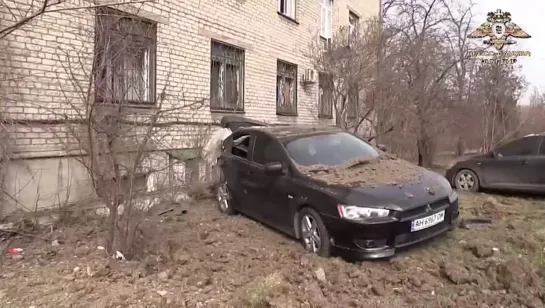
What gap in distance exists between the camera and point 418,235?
4461mm

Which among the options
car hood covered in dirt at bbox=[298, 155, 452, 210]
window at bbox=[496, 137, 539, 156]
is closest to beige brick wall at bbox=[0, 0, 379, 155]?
car hood covered in dirt at bbox=[298, 155, 452, 210]

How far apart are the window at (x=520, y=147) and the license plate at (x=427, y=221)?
539cm

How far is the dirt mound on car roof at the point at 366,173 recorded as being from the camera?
4.71m

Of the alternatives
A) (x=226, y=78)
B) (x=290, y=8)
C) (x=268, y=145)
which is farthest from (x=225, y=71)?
(x=268, y=145)

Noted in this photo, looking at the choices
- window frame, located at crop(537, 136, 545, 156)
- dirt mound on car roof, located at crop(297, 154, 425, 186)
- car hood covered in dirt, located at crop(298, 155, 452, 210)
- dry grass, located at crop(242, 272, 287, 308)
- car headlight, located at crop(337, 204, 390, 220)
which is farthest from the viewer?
window frame, located at crop(537, 136, 545, 156)

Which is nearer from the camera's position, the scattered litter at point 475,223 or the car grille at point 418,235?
the car grille at point 418,235

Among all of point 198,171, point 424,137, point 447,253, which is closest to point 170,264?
point 447,253

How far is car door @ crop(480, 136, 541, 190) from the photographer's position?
28.5 ft

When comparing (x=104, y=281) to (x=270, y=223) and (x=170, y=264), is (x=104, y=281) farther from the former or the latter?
(x=270, y=223)

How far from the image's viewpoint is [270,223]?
5.52 meters

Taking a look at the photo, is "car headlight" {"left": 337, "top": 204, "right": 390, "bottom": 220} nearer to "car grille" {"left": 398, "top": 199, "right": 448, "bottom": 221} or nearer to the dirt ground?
"car grille" {"left": 398, "top": 199, "right": 448, "bottom": 221}

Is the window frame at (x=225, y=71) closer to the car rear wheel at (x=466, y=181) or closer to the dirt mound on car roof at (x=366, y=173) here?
the dirt mound on car roof at (x=366, y=173)

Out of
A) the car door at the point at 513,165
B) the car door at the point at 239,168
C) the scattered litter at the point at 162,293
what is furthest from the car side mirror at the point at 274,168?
the car door at the point at 513,165

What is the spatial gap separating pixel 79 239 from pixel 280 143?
9.09ft
